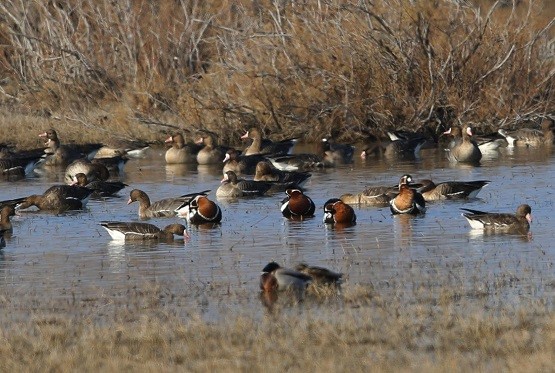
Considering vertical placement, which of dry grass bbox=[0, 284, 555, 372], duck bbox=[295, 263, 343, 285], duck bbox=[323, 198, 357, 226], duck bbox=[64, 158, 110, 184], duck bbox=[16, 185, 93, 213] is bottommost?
duck bbox=[64, 158, 110, 184]

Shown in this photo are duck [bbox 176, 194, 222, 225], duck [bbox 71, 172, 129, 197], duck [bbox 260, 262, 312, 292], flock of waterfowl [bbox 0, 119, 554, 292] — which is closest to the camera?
duck [bbox 260, 262, 312, 292]

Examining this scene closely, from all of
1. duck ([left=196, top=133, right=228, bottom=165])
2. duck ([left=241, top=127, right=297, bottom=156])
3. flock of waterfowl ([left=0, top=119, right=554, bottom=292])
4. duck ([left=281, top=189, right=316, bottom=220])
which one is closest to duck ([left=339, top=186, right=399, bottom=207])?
flock of waterfowl ([left=0, top=119, right=554, bottom=292])

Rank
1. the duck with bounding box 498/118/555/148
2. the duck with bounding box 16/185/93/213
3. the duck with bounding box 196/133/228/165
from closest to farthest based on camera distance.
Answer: the duck with bounding box 16/185/93/213
the duck with bounding box 196/133/228/165
the duck with bounding box 498/118/555/148

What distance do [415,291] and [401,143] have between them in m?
16.0

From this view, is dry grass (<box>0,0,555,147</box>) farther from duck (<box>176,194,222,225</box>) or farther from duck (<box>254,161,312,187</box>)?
duck (<box>176,194,222,225</box>)

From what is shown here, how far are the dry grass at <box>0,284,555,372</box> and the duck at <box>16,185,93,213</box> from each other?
828 cm

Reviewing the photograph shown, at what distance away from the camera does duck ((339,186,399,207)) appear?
60.4 ft

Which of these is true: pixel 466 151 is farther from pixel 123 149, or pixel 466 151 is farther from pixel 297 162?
pixel 123 149

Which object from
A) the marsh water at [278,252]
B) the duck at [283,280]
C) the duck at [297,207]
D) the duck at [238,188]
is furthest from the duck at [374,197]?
the duck at [283,280]

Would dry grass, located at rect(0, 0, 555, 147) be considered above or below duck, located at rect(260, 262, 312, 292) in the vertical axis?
below

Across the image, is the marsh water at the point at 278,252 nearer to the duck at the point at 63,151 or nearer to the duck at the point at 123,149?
the duck at the point at 63,151

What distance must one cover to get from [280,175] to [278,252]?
787 cm

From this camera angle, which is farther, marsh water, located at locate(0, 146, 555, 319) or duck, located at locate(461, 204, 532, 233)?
duck, located at locate(461, 204, 532, 233)

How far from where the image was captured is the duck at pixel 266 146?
88.7 feet
